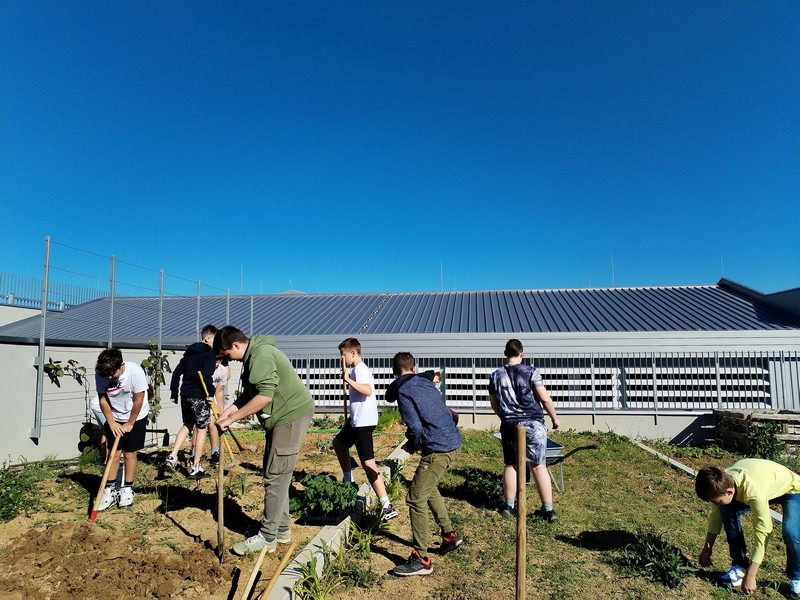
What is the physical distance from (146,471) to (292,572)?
156 inches

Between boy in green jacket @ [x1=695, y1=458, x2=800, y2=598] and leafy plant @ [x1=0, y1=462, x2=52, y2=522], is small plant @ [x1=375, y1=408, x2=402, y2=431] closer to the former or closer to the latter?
leafy plant @ [x1=0, y1=462, x2=52, y2=522]

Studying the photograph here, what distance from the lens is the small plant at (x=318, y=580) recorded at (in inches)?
128

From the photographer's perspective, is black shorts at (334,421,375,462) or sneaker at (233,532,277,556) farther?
black shorts at (334,421,375,462)

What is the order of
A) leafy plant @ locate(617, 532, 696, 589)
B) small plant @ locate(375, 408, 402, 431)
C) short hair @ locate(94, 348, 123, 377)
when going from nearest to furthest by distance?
leafy plant @ locate(617, 532, 696, 589) < short hair @ locate(94, 348, 123, 377) < small plant @ locate(375, 408, 402, 431)

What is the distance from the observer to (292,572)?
3.41 meters

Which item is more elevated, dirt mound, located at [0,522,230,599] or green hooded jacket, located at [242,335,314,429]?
green hooded jacket, located at [242,335,314,429]

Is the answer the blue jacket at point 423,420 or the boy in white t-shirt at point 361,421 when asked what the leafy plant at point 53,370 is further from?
the blue jacket at point 423,420

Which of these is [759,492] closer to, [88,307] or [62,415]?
[62,415]

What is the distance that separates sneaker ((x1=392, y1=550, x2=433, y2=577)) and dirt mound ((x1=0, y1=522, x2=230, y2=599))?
4.12 feet

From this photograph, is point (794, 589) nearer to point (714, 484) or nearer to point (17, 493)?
point (714, 484)

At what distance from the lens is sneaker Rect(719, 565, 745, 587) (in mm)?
3607

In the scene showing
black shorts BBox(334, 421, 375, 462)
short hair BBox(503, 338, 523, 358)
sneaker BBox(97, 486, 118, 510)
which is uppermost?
short hair BBox(503, 338, 523, 358)

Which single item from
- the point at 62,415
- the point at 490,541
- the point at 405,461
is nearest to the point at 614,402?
the point at 405,461

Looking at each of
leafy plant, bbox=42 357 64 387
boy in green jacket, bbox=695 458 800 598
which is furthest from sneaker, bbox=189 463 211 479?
boy in green jacket, bbox=695 458 800 598
